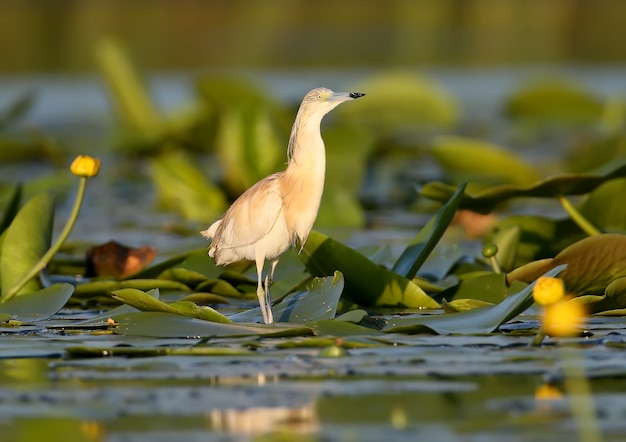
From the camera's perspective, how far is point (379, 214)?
8.77 m

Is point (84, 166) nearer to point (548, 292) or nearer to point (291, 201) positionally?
point (291, 201)

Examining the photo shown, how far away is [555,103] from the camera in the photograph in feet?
44.2

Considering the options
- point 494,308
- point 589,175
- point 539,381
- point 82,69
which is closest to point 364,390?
point 539,381

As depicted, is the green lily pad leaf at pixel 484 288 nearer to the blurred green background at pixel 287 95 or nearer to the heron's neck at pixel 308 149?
the heron's neck at pixel 308 149

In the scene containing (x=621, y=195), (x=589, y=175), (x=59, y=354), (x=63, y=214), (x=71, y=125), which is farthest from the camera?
(x=71, y=125)

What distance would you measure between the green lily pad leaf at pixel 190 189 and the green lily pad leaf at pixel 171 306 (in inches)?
141

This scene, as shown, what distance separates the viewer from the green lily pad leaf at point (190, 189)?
8328 millimetres

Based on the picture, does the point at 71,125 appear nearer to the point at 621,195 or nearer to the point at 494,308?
the point at 621,195

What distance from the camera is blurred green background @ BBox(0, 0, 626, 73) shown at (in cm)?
2045

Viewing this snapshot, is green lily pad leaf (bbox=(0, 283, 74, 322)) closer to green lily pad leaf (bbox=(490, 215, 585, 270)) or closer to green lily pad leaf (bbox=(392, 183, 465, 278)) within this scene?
green lily pad leaf (bbox=(392, 183, 465, 278))

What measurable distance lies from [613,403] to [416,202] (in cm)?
576

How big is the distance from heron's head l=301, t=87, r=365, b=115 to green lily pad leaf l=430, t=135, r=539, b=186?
2783 mm

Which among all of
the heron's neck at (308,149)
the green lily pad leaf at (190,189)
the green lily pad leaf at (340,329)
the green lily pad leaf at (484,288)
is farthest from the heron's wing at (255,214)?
the green lily pad leaf at (190,189)

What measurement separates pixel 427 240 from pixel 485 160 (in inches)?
108
